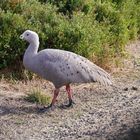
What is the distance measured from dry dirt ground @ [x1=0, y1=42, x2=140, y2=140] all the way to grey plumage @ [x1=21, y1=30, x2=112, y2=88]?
1.53 ft

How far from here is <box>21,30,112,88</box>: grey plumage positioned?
832 cm

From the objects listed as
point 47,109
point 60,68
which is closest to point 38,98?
point 47,109

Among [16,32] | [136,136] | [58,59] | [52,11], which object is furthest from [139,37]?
[136,136]

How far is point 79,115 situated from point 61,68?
2.34 ft

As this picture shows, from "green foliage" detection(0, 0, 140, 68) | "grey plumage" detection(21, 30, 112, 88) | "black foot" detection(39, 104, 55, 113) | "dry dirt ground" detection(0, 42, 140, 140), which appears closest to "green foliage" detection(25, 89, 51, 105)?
"dry dirt ground" detection(0, 42, 140, 140)

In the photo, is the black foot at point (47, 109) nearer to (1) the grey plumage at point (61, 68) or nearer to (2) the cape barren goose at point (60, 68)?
(2) the cape barren goose at point (60, 68)

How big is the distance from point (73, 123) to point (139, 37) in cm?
604

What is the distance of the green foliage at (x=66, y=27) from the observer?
9945 millimetres

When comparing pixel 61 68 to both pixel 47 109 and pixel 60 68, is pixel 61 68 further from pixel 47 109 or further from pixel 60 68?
pixel 47 109

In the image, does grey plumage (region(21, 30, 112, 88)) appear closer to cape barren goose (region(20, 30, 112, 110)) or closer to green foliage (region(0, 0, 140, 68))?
cape barren goose (region(20, 30, 112, 110))

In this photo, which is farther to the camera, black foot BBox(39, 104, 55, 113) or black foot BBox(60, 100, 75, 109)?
black foot BBox(60, 100, 75, 109)

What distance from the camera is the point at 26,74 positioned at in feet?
32.1

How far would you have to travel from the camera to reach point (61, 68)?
8344mm

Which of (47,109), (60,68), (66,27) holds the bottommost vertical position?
(47,109)
